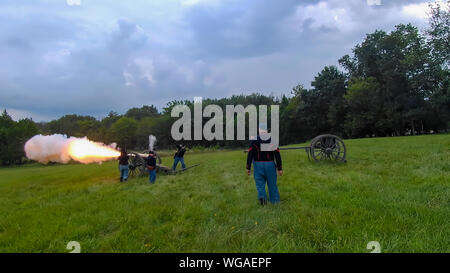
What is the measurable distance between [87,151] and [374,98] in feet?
159

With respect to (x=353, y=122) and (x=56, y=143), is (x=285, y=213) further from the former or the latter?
(x=353, y=122)

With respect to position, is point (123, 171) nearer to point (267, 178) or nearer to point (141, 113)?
point (267, 178)

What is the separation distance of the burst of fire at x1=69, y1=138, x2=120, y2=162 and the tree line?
42.0m

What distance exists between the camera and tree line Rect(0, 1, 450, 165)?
36.5 meters

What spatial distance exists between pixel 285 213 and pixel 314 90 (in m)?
55.3

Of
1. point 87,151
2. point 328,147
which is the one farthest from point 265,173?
point 87,151

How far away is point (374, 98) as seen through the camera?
42.8 meters

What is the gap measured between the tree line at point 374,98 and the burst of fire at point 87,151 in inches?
1654

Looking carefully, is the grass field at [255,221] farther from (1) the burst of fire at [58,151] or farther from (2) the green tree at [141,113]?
(2) the green tree at [141,113]

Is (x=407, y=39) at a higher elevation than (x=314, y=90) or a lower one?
higher

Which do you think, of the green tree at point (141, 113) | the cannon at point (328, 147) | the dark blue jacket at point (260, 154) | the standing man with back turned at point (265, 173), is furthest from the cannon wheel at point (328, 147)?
the green tree at point (141, 113)

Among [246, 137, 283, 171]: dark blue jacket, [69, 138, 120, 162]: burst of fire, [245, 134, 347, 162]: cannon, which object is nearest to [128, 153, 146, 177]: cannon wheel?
[69, 138, 120, 162]: burst of fire
